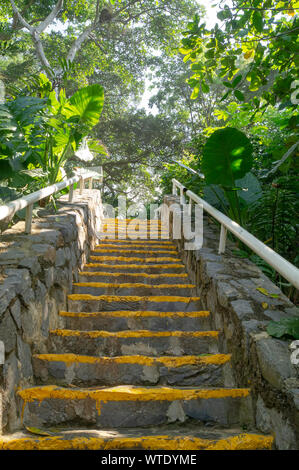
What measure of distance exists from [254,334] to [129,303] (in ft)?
4.40

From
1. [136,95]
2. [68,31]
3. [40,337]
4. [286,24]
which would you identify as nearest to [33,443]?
[40,337]

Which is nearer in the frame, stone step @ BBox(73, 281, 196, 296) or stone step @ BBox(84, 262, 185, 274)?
stone step @ BBox(73, 281, 196, 296)

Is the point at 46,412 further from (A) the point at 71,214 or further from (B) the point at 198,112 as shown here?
(B) the point at 198,112

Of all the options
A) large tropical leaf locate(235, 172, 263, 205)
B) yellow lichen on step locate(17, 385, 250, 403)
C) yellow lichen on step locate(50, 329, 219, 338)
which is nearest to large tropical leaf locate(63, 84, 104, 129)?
large tropical leaf locate(235, 172, 263, 205)

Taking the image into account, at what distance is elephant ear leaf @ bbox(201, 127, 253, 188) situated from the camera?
2918mm

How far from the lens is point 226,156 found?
2982mm

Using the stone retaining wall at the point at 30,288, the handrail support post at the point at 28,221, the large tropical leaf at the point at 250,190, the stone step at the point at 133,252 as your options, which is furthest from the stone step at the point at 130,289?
the stone step at the point at 133,252

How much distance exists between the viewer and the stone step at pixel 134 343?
2.42m

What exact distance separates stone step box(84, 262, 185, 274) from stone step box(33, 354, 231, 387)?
1.90 m

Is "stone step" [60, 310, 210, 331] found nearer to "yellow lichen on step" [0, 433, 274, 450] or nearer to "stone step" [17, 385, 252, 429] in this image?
"stone step" [17, 385, 252, 429]

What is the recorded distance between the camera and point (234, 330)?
218 cm

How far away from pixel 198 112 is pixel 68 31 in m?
6.74

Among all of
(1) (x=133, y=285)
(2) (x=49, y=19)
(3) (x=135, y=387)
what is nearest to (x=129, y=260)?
(1) (x=133, y=285)

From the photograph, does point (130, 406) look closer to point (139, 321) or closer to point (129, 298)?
point (139, 321)
